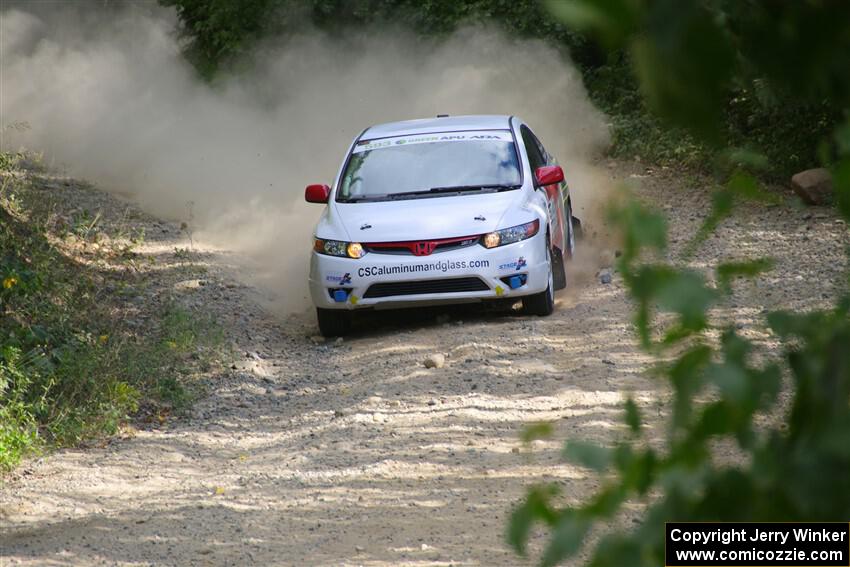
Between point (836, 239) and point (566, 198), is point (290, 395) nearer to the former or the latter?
point (566, 198)

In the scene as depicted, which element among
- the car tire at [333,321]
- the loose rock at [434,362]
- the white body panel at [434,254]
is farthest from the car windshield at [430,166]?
the loose rock at [434,362]

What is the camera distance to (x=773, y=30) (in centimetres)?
144

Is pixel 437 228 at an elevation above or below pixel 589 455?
below

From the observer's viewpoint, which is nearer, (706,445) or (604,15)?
(604,15)

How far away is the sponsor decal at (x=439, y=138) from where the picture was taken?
36.3 ft

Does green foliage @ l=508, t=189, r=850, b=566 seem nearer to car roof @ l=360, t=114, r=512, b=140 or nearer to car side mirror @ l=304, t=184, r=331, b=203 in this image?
car side mirror @ l=304, t=184, r=331, b=203

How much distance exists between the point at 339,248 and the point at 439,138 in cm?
172

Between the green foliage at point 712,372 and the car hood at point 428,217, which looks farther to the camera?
the car hood at point 428,217

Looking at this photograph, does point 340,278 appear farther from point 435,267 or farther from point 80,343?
point 80,343

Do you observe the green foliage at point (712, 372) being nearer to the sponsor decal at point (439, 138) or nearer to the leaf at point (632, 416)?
the leaf at point (632, 416)

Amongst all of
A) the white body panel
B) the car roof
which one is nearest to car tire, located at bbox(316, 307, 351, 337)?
the white body panel

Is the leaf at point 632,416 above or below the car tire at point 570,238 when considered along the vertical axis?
above

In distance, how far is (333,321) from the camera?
33.8ft

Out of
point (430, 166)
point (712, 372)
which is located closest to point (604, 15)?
point (712, 372)
